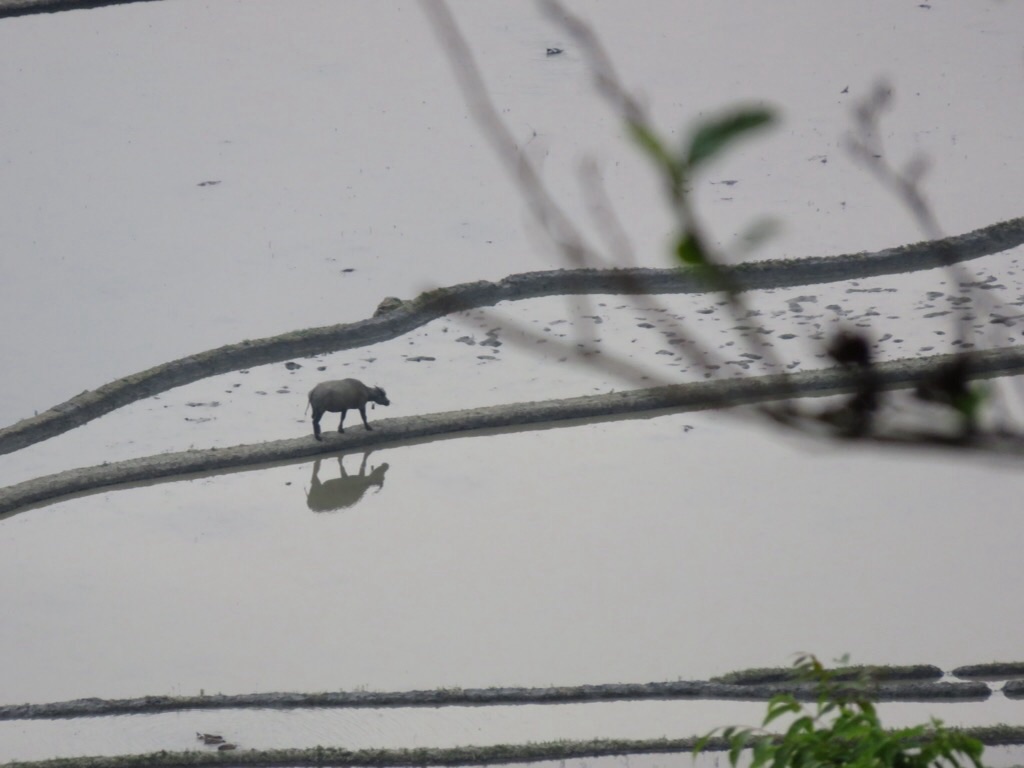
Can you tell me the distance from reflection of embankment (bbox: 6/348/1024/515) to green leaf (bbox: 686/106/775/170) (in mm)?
7446

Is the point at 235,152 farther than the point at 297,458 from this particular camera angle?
Yes

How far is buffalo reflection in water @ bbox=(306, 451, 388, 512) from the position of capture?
8.39 m

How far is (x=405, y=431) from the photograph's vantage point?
901cm

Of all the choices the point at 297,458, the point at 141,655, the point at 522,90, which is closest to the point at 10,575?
the point at 141,655

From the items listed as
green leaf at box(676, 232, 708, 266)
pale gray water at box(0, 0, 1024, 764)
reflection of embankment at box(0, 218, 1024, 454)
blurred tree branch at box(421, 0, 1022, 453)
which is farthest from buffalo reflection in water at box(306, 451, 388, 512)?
green leaf at box(676, 232, 708, 266)

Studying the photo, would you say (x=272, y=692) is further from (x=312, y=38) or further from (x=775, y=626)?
(x=312, y=38)

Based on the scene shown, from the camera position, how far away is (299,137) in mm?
13469

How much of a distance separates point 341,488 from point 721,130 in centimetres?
786

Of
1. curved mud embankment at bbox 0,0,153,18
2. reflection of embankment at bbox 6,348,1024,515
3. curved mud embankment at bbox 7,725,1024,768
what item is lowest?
curved mud embankment at bbox 7,725,1024,768

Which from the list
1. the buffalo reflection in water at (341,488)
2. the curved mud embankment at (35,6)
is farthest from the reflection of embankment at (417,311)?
the curved mud embankment at (35,6)

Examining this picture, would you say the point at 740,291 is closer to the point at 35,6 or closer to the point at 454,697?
the point at 454,697

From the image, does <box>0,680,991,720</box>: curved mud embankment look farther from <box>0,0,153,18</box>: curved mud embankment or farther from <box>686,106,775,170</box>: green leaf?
<box>0,0,153,18</box>: curved mud embankment

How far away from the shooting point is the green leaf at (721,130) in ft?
2.58

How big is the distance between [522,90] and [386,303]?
4320 millimetres
